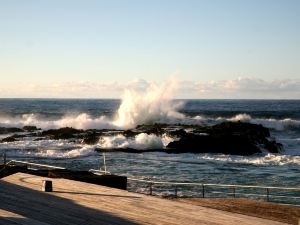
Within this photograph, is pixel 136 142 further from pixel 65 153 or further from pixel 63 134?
pixel 63 134

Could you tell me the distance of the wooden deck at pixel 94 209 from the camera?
33.6ft

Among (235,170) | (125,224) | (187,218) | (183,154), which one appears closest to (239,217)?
(187,218)

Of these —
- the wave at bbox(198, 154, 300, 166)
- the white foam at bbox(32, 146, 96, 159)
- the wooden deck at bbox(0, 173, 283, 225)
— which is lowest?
the wave at bbox(198, 154, 300, 166)

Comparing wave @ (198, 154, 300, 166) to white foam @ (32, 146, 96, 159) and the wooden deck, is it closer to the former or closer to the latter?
white foam @ (32, 146, 96, 159)

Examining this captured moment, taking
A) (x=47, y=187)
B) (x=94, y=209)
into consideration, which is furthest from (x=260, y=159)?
(x=94, y=209)

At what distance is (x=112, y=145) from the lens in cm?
4750

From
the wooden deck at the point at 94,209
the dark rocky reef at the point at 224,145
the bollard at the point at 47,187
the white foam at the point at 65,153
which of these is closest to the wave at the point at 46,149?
the white foam at the point at 65,153

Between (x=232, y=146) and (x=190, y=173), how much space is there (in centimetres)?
1400

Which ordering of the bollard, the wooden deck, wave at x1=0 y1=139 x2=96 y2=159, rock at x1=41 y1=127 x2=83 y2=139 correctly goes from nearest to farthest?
the wooden deck → the bollard → wave at x1=0 y1=139 x2=96 y2=159 → rock at x1=41 y1=127 x2=83 y2=139

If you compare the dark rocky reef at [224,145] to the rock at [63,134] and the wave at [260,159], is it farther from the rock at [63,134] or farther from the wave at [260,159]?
the rock at [63,134]

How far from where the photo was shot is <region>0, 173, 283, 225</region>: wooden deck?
1023cm

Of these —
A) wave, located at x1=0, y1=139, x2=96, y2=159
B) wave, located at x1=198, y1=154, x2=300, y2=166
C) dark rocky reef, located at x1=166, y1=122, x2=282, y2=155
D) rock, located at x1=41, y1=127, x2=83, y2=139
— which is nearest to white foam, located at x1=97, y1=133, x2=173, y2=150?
dark rocky reef, located at x1=166, y1=122, x2=282, y2=155

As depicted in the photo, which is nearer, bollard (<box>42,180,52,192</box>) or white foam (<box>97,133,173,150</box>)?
bollard (<box>42,180,52,192</box>)

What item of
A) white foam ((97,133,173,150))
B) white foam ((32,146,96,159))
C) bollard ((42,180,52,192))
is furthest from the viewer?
white foam ((97,133,173,150))
